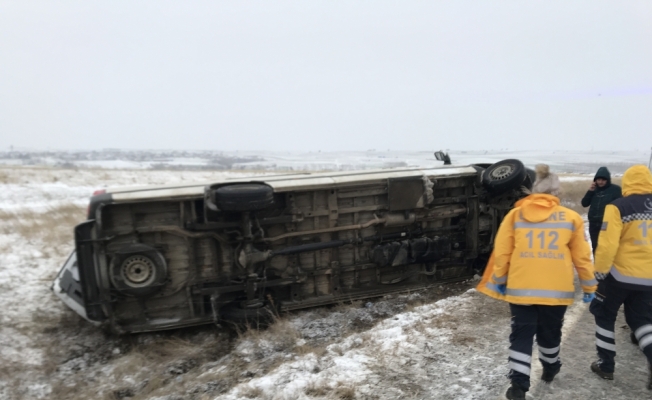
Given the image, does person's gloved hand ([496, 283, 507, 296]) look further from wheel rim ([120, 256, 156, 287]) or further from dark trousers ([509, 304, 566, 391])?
wheel rim ([120, 256, 156, 287])

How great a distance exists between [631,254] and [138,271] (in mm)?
5034

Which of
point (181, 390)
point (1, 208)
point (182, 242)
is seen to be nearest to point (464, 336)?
point (181, 390)

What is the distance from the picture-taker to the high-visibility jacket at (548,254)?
2893mm

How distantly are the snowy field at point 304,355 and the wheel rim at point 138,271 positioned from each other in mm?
812

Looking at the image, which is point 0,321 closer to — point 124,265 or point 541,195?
point 124,265

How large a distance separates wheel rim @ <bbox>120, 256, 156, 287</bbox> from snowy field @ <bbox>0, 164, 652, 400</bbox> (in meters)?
0.81

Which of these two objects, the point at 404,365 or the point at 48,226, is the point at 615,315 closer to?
the point at 404,365

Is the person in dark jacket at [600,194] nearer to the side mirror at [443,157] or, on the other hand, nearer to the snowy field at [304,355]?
the snowy field at [304,355]

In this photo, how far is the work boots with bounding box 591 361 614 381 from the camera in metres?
3.37

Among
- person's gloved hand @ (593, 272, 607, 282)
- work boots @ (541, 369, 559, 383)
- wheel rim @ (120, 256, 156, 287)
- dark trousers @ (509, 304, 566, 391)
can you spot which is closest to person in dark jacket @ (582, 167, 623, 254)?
person's gloved hand @ (593, 272, 607, 282)

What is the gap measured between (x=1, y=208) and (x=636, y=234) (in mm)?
13755

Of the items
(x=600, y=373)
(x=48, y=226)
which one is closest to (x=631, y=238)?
(x=600, y=373)

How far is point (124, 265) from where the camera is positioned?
5.20m

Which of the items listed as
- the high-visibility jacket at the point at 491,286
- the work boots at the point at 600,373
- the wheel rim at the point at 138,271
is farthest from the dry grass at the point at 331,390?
the wheel rim at the point at 138,271
